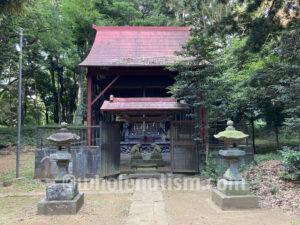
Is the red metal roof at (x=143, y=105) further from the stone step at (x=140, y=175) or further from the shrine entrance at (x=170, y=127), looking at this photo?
the stone step at (x=140, y=175)

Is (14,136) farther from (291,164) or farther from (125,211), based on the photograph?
(291,164)

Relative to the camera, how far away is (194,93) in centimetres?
738

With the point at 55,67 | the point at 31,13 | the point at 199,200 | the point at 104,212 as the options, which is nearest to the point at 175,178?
the point at 199,200

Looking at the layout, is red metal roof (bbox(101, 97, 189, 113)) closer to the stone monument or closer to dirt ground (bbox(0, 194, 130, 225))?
the stone monument

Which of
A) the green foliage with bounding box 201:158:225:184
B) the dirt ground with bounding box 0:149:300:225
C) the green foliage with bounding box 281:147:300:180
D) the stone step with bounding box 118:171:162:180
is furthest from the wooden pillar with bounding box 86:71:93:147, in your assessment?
the green foliage with bounding box 281:147:300:180

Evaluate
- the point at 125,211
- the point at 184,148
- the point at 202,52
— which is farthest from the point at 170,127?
the point at 125,211

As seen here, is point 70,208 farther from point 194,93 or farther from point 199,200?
point 194,93

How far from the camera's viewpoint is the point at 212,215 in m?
4.61

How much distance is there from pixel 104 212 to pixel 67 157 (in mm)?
1517

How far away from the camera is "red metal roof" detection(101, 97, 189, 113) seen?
7.66 m

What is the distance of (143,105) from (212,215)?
437 centimetres

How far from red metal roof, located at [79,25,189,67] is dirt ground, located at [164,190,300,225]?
18.8 feet

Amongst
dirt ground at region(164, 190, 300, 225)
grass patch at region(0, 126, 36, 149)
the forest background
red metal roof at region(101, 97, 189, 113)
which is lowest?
dirt ground at region(164, 190, 300, 225)

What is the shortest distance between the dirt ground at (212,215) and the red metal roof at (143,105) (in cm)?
318
